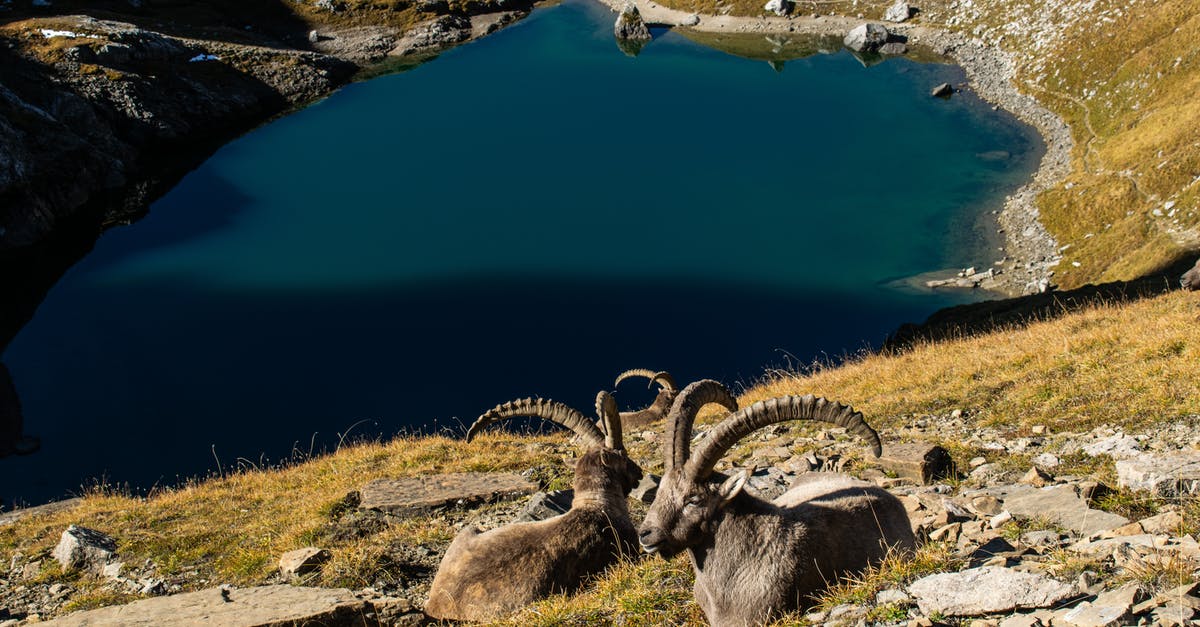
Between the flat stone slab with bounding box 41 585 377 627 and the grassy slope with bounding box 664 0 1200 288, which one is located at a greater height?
the grassy slope with bounding box 664 0 1200 288

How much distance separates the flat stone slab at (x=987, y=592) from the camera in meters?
7.16

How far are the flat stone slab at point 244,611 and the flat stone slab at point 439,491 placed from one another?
413 centimetres

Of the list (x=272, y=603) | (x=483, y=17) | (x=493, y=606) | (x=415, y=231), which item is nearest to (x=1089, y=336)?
(x=493, y=606)

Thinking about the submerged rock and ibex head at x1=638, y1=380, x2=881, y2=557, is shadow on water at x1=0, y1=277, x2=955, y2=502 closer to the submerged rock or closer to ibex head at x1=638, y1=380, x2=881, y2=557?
ibex head at x1=638, y1=380, x2=881, y2=557

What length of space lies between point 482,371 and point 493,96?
43174mm

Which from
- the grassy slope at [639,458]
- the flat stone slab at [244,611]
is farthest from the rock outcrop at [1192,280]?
the flat stone slab at [244,611]

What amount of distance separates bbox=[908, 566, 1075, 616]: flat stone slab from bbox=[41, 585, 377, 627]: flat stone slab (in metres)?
6.09

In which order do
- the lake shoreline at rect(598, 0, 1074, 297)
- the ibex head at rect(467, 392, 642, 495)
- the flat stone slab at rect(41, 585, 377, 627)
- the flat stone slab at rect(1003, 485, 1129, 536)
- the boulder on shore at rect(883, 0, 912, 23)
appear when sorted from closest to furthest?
the flat stone slab at rect(1003, 485, 1129, 536), the flat stone slab at rect(41, 585, 377, 627), the ibex head at rect(467, 392, 642, 495), the lake shoreline at rect(598, 0, 1074, 297), the boulder on shore at rect(883, 0, 912, 23)

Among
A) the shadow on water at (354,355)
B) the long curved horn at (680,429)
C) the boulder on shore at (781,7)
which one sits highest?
the boulder on shore at (781,7)

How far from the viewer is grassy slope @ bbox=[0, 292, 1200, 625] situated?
428 inches

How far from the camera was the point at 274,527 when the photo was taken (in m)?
15.5

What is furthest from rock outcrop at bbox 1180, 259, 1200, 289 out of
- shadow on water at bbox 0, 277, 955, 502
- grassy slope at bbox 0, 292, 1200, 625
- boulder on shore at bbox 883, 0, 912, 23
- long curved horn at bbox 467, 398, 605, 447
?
boulder on shore at bbox 883, 0, 912, 23

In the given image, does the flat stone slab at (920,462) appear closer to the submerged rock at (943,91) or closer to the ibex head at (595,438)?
the ibex head at (595,438)

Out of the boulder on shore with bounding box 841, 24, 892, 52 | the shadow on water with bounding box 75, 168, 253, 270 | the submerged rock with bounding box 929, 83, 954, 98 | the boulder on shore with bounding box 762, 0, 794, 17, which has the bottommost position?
the shadow on water with bounding box 75, 168, 253, 270
